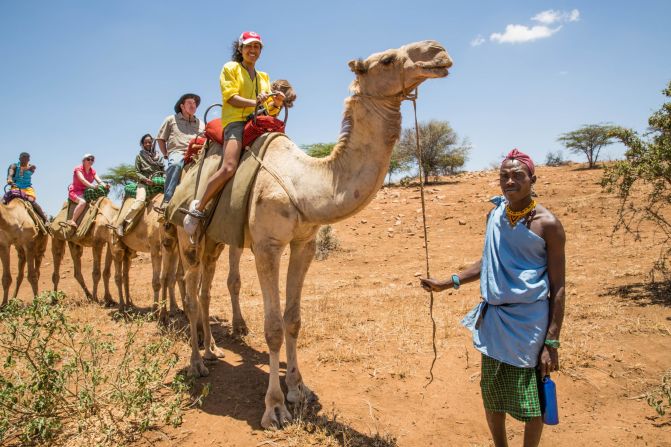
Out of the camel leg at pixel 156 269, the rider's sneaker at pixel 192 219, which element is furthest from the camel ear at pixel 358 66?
the camel leg at pixel 156 269

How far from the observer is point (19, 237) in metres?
10.1

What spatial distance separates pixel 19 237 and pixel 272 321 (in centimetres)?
889

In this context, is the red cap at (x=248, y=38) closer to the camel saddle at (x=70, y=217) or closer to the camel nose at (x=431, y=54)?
the camel nose at (x=431, y=54)

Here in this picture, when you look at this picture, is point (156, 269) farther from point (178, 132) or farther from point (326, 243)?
point (326, 243)

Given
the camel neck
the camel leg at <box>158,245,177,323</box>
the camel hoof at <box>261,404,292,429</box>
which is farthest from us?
the camel leg at <box>158,245,177,323</box>

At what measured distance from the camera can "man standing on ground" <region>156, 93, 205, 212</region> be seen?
251 inches

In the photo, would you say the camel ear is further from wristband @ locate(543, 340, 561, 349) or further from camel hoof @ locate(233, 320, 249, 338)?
camel hoof @ locate(233, 320, 249, 338)

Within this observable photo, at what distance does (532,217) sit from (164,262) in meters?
6.02

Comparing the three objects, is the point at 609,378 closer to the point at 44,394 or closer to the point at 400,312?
the point at 400,312

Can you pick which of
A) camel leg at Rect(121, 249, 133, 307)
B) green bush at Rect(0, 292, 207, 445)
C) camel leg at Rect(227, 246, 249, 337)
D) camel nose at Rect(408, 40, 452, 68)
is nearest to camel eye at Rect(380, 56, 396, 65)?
camel nose at Rect(408, 40, 452, 68)

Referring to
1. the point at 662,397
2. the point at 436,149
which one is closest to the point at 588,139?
the point at 436,149

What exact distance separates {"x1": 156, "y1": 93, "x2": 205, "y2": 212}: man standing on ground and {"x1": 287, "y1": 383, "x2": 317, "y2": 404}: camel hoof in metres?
3.40

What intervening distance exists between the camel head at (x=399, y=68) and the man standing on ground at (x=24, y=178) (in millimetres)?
10151

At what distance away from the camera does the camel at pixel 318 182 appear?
3.42 metres
